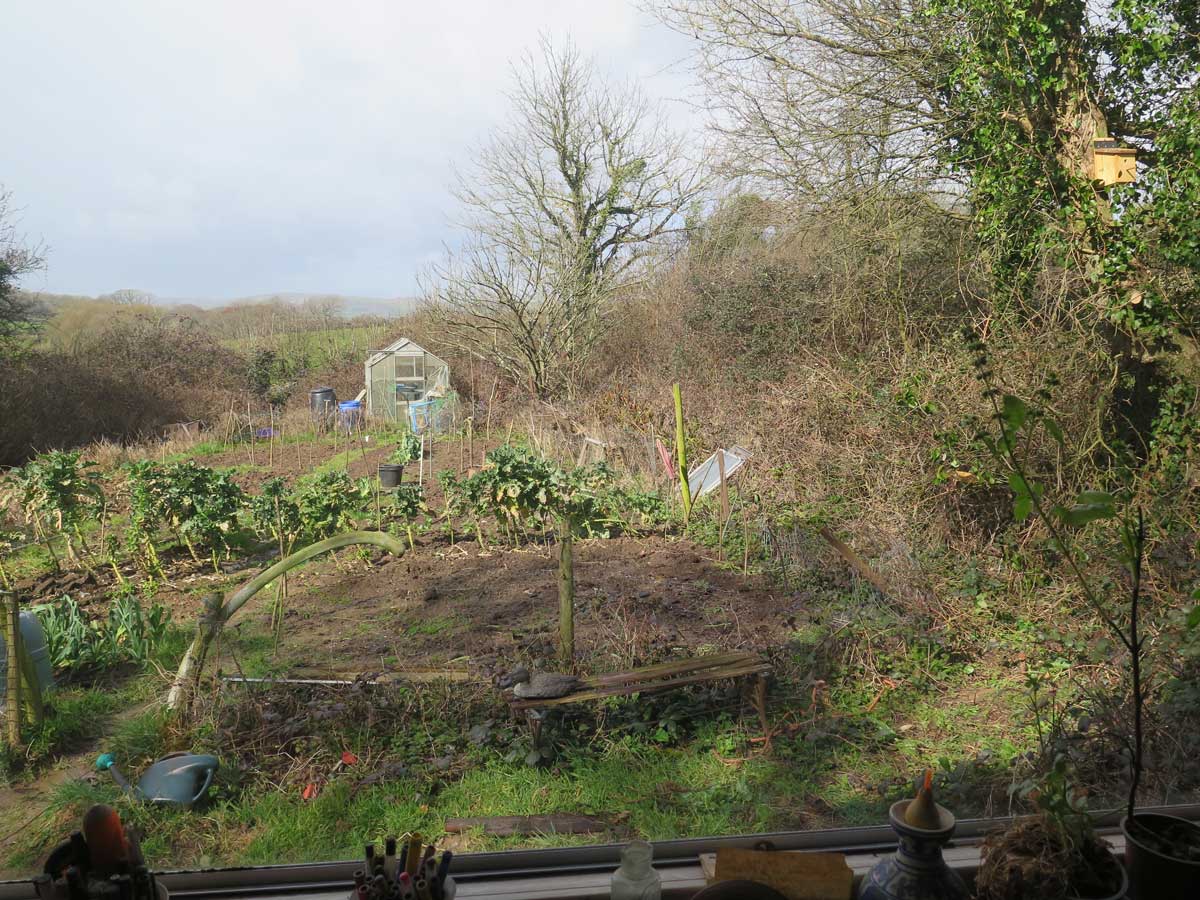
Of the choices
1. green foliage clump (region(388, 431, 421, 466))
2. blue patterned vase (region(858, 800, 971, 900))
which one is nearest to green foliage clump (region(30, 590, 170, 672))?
blue patterned vase (region(858, 800, 971, 900))

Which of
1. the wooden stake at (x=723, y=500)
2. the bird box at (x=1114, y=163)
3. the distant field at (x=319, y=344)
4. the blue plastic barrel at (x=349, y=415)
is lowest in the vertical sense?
the wooden stake at (x=723, y=500)

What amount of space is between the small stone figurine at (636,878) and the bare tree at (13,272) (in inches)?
68.1

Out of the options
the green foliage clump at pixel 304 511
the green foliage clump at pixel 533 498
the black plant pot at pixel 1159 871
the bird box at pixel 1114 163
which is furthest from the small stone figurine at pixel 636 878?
the bird box at pixel 1114 163

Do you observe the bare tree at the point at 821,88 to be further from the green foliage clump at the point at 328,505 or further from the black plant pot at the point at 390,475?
the green foliage clump at the point at 328,505

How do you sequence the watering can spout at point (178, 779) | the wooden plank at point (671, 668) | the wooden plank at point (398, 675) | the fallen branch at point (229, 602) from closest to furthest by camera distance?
the watering can spout at point (178, 779) < the fallen branch at point (229, 602) < the wooden plank at point (671, 668) < the wooden plank at point (398, 675)

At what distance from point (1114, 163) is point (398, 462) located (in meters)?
5.06

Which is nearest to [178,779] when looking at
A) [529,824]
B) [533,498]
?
[529,824]

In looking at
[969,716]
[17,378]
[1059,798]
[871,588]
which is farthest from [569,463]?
[1059,798]

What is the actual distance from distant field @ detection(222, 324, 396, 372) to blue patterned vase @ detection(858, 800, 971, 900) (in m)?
5.55

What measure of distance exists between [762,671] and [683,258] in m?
4.72

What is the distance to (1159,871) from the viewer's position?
843 millimetres

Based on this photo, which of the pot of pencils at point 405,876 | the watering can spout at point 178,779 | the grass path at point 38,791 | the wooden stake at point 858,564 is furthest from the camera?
the wooden stake at point 858,564

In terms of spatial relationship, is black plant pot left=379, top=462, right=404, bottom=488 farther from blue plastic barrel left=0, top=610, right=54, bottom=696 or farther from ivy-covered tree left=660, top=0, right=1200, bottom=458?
ivy-covered tree left=660, top=0, right=1200, bottom=458

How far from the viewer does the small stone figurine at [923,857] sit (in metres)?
0.80
